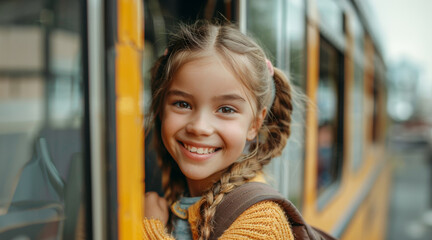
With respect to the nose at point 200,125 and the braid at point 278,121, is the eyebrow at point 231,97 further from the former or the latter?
the braid at point 278,121

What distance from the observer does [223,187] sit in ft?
2.87

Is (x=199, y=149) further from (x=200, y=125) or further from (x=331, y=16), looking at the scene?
(x=331, y=16)

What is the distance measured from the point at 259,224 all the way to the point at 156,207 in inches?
10.4

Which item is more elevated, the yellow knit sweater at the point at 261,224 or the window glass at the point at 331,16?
the window glass at the point at 331,16

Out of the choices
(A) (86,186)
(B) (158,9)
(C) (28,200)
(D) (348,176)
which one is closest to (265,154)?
(A) (86,186)

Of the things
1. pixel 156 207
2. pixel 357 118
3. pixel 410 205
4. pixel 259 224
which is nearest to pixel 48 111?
pixel 156 207

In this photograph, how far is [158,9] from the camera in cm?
138

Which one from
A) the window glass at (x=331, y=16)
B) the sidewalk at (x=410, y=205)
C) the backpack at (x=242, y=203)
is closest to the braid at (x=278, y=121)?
the backpack at (x=242, y=203)

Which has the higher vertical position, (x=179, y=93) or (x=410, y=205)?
(x=179, y=93)

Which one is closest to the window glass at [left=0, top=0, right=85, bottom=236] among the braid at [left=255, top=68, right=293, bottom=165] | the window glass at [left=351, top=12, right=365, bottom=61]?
→ the braid at [left=255, top=68, right=293, bottom=165]

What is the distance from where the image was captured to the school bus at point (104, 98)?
0.75m

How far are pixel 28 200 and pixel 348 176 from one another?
2.75 metres

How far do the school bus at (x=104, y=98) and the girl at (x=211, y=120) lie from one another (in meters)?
0.07

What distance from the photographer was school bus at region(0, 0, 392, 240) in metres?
0.75
